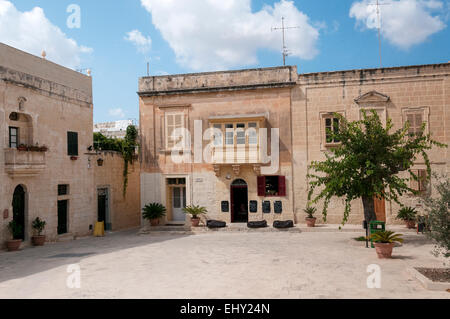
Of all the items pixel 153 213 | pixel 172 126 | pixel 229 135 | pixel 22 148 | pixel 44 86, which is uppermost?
pixel 44 86

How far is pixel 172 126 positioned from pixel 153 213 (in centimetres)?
496

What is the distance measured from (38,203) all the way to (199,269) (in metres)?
Result: 9.84

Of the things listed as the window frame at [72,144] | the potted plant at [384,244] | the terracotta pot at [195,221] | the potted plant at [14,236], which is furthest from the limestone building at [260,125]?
the potted plant at [384,244]

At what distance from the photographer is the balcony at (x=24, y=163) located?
15.3 m

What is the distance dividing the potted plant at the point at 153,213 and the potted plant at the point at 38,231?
536 cm

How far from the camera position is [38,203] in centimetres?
1692

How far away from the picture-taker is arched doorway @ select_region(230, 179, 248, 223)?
2031 centimetres

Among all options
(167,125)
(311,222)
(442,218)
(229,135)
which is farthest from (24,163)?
(442,218)

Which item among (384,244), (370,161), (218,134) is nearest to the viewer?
(384,244)

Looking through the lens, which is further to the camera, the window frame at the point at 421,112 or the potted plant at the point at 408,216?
the window frame at the point at 421,112

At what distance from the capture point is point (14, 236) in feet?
51.8

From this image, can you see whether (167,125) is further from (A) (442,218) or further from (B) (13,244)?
(A) (442,218)

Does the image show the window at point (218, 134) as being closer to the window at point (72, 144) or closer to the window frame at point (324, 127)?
the window frame at point (324, 127)

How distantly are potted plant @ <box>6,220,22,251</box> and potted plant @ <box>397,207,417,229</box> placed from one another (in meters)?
17.5
